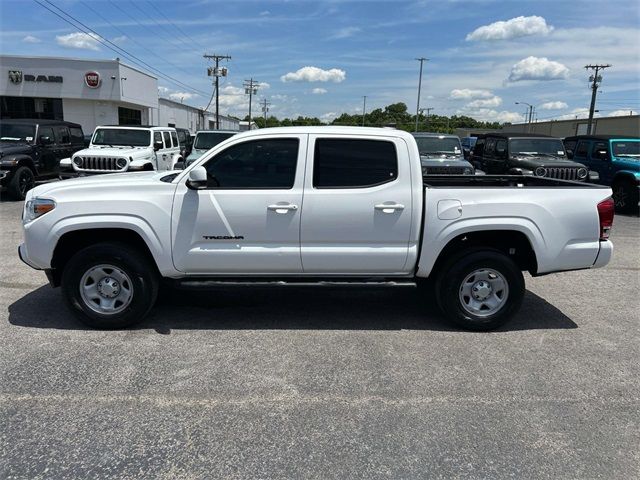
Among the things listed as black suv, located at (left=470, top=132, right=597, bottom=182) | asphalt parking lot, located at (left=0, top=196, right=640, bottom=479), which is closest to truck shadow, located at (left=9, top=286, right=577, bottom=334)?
asphalt parking lot, located at (left=0, top=196, right=640, bottom=479)

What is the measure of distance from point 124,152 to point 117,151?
255mm

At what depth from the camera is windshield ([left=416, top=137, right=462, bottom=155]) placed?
45.4 feet

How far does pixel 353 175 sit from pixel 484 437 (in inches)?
97.1

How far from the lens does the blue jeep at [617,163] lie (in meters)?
13.1

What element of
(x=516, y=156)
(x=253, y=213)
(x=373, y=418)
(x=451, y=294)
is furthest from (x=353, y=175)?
(x=516, y=156)

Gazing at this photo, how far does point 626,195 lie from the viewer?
526 inches

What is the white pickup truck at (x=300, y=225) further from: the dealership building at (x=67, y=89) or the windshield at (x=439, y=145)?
the dealership building at (x=67, y=89)

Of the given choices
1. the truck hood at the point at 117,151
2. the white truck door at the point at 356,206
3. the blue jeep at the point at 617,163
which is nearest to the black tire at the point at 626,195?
the blue jeep at the point at 617,163

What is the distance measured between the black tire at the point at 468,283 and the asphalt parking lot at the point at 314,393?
0.47ft

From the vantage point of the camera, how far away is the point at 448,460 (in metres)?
3.00

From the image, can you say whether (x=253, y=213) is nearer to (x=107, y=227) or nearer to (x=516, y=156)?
(x=107, y=227)

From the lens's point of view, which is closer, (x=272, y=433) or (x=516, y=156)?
(x=272, y=433)

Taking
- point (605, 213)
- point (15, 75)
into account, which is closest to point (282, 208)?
point (605, 213)

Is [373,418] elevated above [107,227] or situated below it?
below
